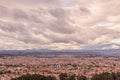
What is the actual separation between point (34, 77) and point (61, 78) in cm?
1309

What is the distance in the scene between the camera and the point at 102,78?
11106 cm

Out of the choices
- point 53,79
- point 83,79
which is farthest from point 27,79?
point 83,79

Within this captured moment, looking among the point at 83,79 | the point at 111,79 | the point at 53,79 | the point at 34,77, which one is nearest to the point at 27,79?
the point at 34,77

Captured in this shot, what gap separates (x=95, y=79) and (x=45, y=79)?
19980mm

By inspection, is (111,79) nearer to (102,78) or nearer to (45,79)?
(102,78)

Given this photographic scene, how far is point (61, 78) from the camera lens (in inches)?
4710

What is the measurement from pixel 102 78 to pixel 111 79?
386 centimetres

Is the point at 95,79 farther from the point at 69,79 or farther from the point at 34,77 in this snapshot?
the point at 34,77

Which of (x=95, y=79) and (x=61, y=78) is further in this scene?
(x=61, y=78)

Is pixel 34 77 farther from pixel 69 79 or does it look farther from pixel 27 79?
pixel 69 79

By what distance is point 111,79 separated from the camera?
11194 centimetres

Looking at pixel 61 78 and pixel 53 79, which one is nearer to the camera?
pixel 53 79

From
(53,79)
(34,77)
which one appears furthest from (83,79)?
(34,77)

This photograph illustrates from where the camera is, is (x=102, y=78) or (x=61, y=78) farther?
(x=61, y=78)
